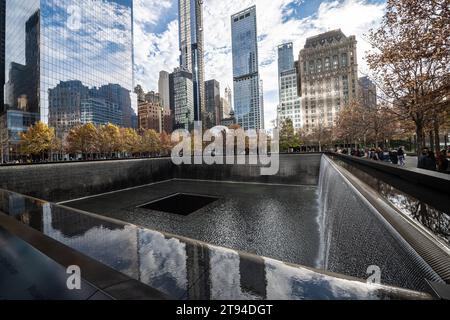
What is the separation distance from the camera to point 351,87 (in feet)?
265

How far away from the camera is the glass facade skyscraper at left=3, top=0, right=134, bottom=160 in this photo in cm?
4950

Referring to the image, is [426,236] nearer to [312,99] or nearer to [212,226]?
[212,226]

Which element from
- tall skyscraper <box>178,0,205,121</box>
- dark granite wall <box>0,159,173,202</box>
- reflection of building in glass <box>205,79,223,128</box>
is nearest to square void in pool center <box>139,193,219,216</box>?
dark granite wall <box>0,159,173,202</box>

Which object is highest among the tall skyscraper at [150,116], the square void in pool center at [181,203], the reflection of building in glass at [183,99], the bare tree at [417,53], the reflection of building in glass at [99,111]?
the reflection of building in glass at [183,99]

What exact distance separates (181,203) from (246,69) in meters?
149

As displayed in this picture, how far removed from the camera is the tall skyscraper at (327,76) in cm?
8131

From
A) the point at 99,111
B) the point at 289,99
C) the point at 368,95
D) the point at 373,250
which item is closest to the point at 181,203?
the point at 373,250

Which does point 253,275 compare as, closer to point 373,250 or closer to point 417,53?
point 373,250

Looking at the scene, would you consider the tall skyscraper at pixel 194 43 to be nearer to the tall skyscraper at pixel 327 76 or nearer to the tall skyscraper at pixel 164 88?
the tall skyscraper at pixel 164 88

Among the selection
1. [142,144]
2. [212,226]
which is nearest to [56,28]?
[142,144]

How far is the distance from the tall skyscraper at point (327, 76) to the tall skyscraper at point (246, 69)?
53.4 meters

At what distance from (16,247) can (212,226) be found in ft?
21.1

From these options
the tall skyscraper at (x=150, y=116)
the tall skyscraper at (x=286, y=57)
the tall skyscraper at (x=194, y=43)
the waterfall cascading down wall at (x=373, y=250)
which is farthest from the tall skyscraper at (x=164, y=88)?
the waterfall cascading down wall at (x=373, y=250)
